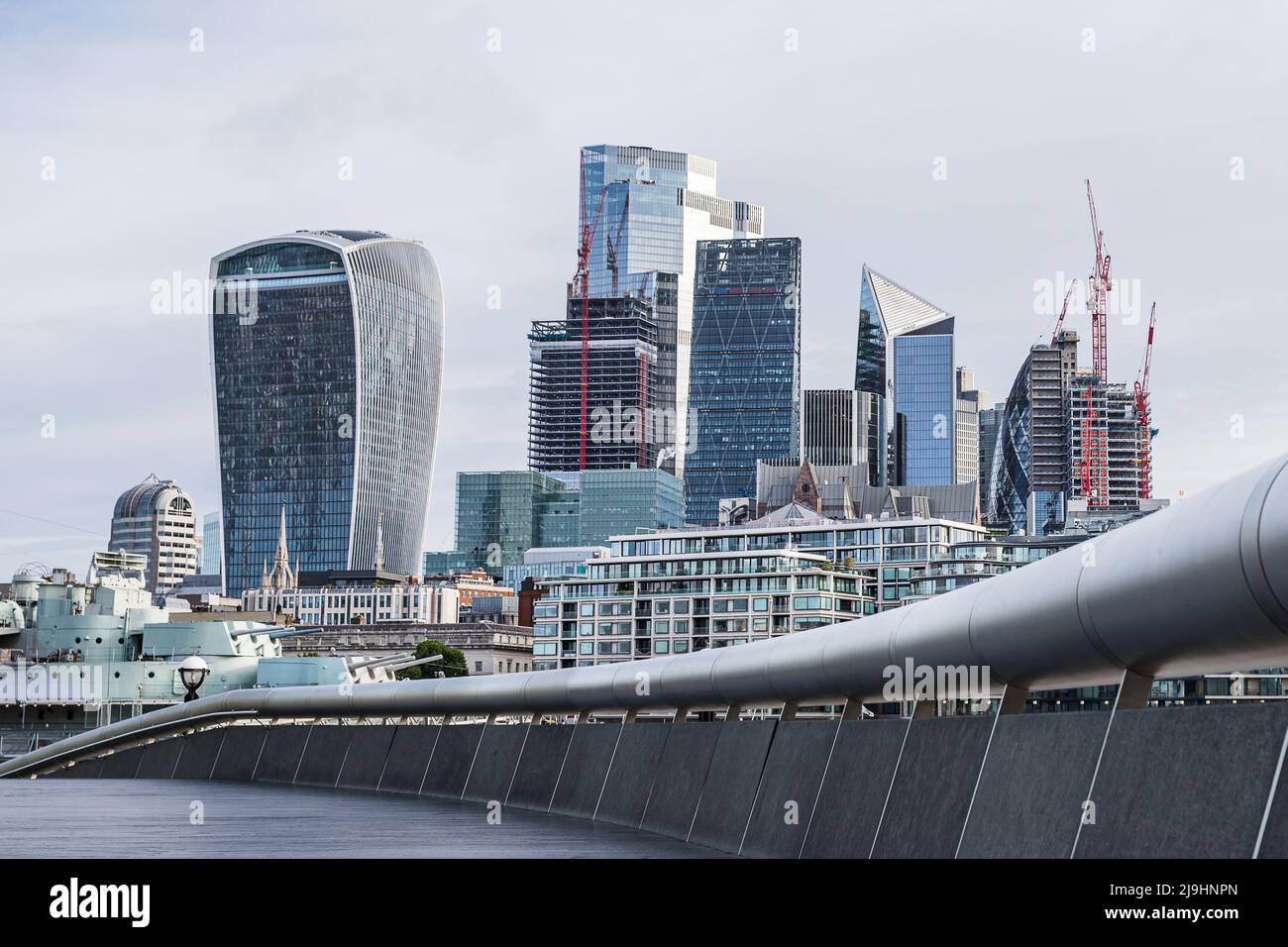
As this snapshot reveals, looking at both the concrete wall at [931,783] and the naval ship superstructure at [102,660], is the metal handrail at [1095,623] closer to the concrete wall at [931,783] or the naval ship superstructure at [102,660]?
the concrete wall at [931,783]

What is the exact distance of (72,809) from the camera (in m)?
22.7

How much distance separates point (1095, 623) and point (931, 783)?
8.24 feet

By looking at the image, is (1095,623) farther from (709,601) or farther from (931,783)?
(709,601)

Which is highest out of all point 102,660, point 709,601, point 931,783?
point 931,783

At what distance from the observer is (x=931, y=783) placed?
465 inches

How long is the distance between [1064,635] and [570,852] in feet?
21.1

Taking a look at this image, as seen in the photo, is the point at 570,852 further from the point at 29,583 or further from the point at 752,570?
the point at 752,570

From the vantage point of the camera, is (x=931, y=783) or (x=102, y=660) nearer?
(x=931, y=783)

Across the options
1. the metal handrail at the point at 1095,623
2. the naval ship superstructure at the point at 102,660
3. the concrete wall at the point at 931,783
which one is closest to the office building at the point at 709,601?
the naval ship superstructure at the point at 102,660

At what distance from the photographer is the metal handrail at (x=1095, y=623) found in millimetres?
7945

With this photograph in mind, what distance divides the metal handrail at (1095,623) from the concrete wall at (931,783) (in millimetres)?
407

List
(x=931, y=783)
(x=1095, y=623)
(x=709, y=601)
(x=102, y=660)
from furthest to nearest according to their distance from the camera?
(x=709, y=601) → (x=102, y=660) → (x=931, y=783) → (x=1095, y=623)

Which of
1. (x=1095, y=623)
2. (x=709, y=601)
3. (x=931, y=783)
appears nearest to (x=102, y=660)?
(x=931, y=783)
